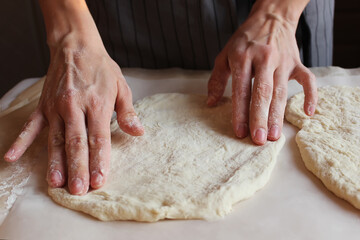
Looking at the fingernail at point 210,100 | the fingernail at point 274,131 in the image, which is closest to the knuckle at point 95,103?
the fingernail at point 210,100

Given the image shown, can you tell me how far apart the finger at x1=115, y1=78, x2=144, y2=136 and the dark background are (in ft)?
6.10

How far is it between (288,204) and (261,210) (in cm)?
7

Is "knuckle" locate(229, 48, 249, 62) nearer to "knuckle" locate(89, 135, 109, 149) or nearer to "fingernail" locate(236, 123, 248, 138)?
"fingernail" locate(236, 123, 248, 138)

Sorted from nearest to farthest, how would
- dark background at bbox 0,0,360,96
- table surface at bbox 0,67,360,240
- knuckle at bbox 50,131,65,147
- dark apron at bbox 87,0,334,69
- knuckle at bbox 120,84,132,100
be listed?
table surface at bbox 0,67,360,240
knuckle at bbox 50,131,65,147
knuckle at bbox 120,84,132,100
dark apron at bbox 87,0,334,69
dark background at bbox 0,0,360,96

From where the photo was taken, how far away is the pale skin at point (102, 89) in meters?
1.09

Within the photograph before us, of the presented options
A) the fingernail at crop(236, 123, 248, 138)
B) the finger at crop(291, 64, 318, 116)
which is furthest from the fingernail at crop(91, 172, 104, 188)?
the finger at crop(291, 64, 318, 116)

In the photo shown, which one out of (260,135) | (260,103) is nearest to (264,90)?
(260,103)

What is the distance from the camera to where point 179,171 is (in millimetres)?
1077

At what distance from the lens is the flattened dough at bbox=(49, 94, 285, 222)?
96 centimetres

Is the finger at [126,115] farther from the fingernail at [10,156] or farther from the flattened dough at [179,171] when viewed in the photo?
the fingernail at [10,156]

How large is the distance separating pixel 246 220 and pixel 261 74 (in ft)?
1.66

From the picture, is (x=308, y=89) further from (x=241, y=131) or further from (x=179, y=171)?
(x=179, y=171)

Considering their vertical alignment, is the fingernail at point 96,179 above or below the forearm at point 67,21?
below

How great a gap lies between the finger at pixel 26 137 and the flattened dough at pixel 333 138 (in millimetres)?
816
